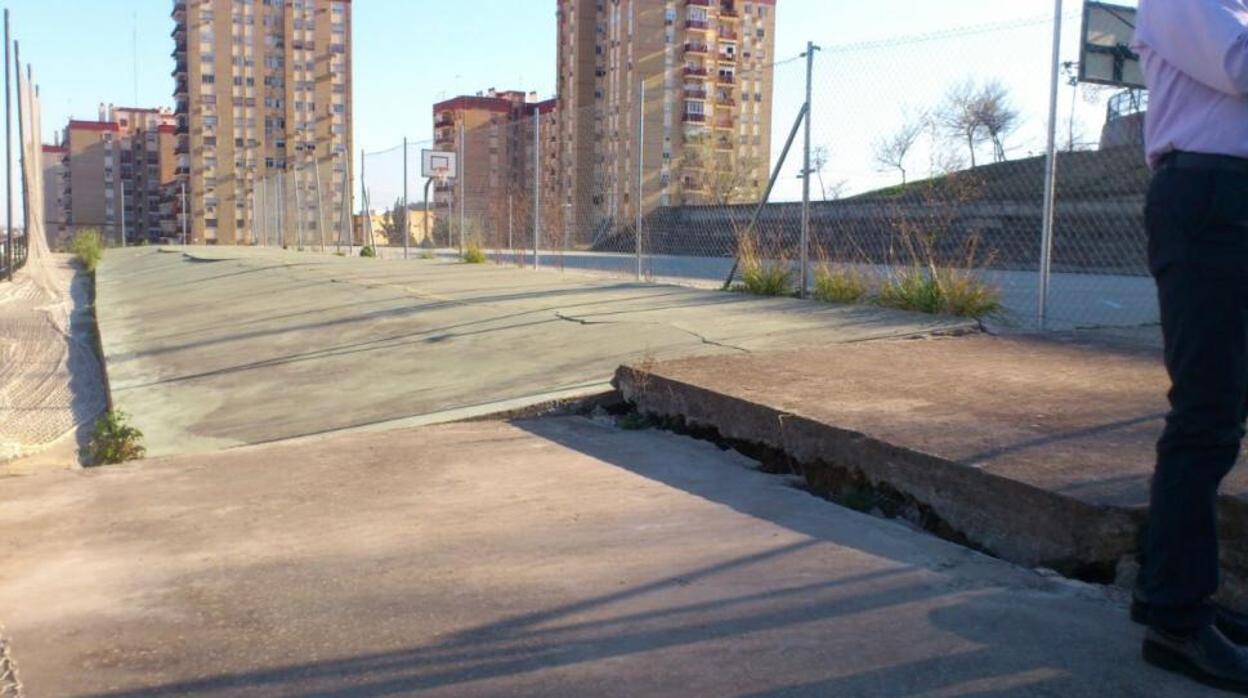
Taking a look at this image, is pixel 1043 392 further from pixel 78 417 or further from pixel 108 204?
pixel 108 204

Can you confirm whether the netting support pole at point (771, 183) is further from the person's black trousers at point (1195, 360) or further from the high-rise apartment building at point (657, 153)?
the person's black trousers at point (1195, 360)

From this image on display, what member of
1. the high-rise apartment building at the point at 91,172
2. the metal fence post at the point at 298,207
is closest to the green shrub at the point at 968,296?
the metal fence post at the point at 298,207

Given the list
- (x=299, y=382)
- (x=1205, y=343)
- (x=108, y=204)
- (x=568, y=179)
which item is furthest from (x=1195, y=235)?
(x=108, y=204)

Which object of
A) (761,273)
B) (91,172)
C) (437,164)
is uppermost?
(91,172)

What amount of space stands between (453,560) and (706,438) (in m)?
1.96

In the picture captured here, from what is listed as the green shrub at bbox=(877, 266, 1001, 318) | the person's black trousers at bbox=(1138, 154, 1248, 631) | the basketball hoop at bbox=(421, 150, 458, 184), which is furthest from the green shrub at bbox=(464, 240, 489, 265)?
the person's black trousers at bbox=(1138, 154, 1248, 631)

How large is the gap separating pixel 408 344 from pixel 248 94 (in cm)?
9593

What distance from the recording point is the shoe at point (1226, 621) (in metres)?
2.56

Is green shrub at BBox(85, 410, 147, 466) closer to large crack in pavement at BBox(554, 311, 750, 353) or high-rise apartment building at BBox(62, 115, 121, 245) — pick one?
large crack in pavement at BBox(554, 311, 750, 353)

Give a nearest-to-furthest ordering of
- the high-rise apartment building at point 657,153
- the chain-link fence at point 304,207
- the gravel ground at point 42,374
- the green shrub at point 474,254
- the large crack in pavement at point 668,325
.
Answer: the large crack in pavement at point 668,325 → the gravel ground at point 42,374 → the high-rise apartment building at point 657,153 → the green shrub at point 474,254 → the chain-link fence at point 304,207

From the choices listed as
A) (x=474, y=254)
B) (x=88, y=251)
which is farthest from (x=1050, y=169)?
(x=88, y=251)

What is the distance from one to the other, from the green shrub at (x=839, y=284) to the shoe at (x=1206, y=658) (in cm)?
658

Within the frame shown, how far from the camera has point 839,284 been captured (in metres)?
9.09

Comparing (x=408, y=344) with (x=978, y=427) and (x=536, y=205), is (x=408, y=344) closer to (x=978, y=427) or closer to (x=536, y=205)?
(x=978, y=427)
